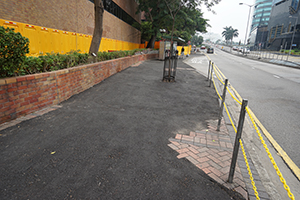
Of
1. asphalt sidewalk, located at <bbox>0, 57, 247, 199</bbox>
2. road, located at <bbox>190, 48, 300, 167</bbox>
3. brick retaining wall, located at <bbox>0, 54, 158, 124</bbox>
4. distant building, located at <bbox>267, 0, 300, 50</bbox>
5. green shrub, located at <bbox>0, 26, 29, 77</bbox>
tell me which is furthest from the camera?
distant building, located at <bbox>267, 0, 300, 50</bbox>

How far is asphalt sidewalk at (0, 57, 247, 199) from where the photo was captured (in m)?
2.58

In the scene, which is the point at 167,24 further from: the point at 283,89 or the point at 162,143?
the point at 162,143

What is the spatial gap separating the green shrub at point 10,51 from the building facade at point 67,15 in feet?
20.1

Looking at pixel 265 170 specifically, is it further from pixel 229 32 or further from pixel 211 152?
pixel 229 32

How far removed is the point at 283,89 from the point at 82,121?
9.97 metres

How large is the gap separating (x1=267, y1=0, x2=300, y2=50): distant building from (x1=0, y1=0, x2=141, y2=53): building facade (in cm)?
5548

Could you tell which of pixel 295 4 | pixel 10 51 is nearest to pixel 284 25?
pixel 295 4

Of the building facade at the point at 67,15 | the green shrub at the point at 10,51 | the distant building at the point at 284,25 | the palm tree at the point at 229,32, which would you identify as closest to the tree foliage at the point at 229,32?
the palm tree at the point at 229,32

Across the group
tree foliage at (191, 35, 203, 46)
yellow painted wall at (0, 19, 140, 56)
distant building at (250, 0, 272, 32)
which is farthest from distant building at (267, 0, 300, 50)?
yellow painted wall at (0, 19, 140, 56)

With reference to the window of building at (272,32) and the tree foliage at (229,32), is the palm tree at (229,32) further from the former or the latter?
the window of building at (272,32)

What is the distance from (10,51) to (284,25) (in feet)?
281

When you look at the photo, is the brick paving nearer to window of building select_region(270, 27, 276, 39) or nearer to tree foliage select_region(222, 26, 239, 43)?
window of building select_region(270, 27, 276, 39)

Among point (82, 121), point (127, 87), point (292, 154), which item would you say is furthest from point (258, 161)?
point (127, 87)

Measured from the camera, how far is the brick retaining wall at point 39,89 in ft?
13.5
